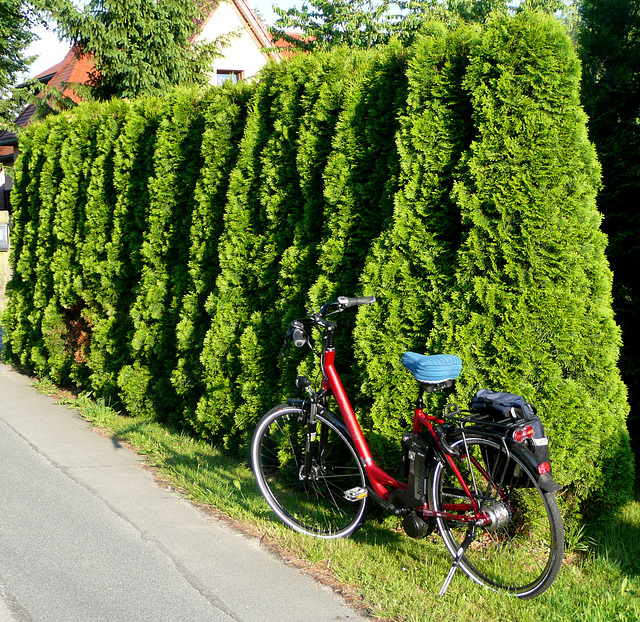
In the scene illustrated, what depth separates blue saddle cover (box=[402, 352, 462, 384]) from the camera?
12.1ft

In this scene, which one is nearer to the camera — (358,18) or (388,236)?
(388,236)

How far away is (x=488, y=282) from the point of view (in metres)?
4.11

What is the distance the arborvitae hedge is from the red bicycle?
1.08ft

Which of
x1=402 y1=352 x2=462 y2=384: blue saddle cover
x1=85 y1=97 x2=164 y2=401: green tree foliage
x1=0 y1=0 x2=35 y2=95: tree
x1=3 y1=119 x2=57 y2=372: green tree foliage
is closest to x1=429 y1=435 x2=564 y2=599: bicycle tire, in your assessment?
x1=402 y1=352 x2=462 y2=384: blue saddle cover

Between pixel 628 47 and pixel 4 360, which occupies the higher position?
pixel 628 47

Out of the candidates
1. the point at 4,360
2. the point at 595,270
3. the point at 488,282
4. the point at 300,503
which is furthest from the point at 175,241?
the point at 4,360

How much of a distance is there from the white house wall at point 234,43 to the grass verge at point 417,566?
26.1 m

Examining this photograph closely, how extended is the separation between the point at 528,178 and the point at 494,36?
0.91m

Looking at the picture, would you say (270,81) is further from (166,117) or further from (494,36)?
(494,36)

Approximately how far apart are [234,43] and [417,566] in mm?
28572

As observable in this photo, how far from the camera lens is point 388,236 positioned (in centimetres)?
448

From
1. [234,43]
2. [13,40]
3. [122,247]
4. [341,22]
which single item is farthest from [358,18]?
[122,247]

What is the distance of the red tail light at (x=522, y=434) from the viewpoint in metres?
3.32

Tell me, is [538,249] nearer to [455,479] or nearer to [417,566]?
[455,479]
